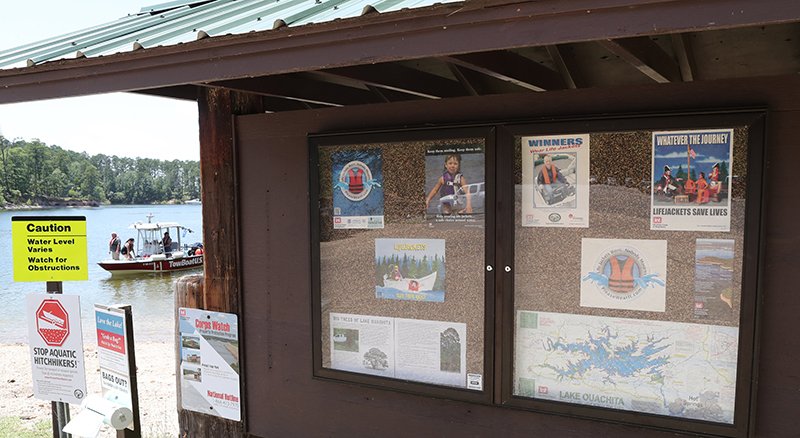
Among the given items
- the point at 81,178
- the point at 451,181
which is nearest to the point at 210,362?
the point at 451,181

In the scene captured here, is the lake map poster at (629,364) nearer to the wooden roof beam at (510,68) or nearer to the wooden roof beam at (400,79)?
the wooden roof beam at (510,68)

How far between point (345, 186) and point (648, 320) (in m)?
1.76

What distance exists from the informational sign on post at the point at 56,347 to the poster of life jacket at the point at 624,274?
3.19 m

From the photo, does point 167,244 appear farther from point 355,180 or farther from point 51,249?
point 355,180

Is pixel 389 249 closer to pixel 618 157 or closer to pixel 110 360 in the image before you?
pixel 618 157

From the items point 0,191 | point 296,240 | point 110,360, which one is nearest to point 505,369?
point 296,240

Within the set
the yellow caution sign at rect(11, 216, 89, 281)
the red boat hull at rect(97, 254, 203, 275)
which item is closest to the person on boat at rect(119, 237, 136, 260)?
the red boat hull at rect(97, 254, 203, 275)

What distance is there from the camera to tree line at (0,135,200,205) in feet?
284

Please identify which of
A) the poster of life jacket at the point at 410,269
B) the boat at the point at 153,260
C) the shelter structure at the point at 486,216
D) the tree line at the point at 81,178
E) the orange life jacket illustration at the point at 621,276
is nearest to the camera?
the shelter structure at the point at 486,216

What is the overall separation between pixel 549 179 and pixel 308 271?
154 centimetres

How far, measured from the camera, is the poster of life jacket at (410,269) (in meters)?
3.09

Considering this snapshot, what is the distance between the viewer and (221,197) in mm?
3662

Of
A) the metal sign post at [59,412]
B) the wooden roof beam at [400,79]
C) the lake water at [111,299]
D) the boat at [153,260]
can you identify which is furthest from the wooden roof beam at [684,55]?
the boat at [153,260]

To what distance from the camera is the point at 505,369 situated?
2.95 metres
